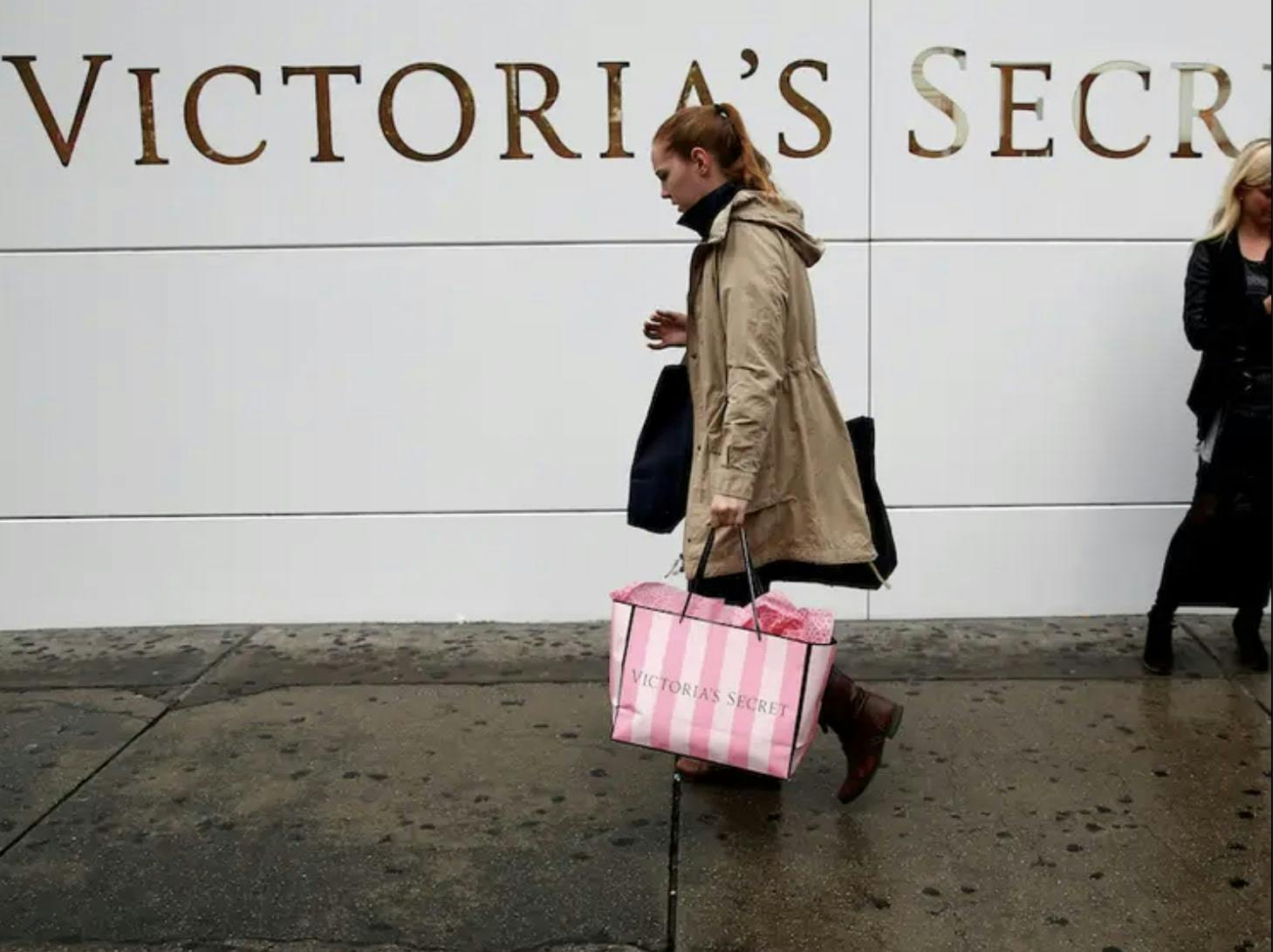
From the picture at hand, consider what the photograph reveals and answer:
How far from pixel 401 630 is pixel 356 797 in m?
1.62

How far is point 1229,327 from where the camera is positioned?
4680 mm

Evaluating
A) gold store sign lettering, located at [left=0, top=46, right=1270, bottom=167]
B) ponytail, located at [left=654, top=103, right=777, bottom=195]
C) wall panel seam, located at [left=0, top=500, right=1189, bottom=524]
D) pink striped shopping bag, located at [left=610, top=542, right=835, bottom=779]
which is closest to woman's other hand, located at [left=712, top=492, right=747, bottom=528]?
pink striped shopping bag, located at [left=610, top=542, right=835, bottom=779]

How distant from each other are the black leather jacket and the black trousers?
88mm

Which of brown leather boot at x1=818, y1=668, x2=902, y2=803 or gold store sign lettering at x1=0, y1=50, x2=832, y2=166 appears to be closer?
brown leather boot at x1=818, y1=668, x2=902, y2=803

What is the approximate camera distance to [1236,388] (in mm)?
4684

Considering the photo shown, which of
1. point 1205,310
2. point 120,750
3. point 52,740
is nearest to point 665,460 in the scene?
point 120,750

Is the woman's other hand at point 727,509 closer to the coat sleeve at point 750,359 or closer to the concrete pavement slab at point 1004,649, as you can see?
the coat sleeve at point 750,359

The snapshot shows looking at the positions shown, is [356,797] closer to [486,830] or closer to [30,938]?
[486,830]

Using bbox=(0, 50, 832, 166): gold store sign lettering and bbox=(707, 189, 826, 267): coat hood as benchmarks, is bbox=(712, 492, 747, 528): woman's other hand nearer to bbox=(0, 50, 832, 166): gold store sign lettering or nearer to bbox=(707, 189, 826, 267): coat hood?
bbox=(707, 189, 826, 267): coat hood

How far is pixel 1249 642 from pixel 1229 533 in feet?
1.29

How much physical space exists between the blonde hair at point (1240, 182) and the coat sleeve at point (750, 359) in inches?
73.5

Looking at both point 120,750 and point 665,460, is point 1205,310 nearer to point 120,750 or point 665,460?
point 665,460

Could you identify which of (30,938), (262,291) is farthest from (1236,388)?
(30,938)

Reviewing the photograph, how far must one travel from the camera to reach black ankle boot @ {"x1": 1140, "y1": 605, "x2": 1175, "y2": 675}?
4.95 m
